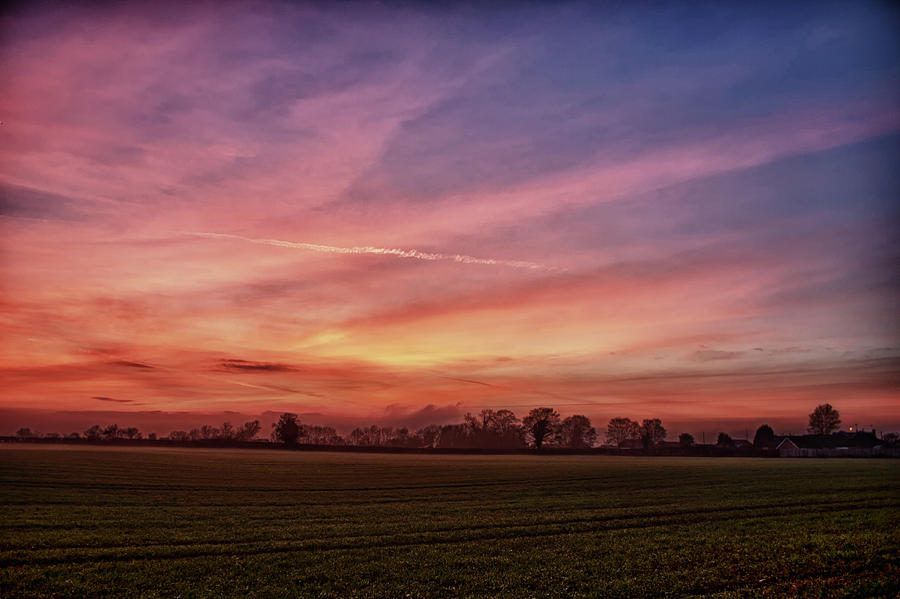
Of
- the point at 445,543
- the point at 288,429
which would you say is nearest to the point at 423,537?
the point at 445,543

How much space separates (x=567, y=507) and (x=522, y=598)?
932 inches

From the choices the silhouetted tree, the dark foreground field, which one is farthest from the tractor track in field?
the silhouetted tree

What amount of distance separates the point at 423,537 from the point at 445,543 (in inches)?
72.2

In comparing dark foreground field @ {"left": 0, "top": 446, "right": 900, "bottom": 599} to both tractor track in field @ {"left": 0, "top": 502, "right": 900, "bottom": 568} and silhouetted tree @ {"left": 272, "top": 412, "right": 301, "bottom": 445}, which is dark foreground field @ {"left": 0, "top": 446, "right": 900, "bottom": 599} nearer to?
tractor track in field @ {"left": 0, "top": 502, "right": 900, "bottom": 568}

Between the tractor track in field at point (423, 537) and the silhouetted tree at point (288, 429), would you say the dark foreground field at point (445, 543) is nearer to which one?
the tractor track in field at point (423, 537)

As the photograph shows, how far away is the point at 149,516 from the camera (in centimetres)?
3700

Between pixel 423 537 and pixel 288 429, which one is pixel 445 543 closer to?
pixel 423 537

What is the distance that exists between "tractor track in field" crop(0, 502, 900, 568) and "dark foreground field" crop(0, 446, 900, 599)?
151 mm

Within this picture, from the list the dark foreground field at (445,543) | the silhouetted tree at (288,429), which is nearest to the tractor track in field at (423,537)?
the dark foreground field at (445,543)

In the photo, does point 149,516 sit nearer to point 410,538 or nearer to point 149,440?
point 410,538

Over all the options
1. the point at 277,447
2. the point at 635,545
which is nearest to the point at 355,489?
the point at 635,545

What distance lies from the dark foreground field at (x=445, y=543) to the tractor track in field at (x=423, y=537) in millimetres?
151

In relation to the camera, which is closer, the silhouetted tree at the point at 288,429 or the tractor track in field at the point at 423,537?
the tractor track in field at the point at 423,537

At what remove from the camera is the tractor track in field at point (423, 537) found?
1010 inches
